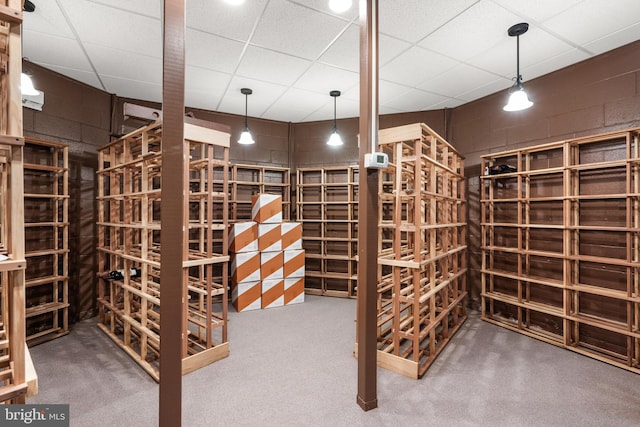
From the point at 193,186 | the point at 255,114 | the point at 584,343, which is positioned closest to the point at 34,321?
the point at 193,186

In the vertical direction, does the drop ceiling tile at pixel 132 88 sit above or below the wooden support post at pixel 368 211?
above

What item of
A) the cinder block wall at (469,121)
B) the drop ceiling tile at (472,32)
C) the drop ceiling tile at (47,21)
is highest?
the drop ceiling tile at (472,32)

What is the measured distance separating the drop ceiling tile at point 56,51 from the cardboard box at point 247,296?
2.94 metres

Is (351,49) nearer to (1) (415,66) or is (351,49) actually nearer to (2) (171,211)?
(1) (415,66)

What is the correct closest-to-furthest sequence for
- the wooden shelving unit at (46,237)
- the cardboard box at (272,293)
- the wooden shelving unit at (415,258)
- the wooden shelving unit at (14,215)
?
the wooden shelving unit at (14,215) < the wooden shelving unit at (415,258) < the wooden shelving unit at (46,237) < the cardboard box at (272,293)

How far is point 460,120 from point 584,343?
9.52ft

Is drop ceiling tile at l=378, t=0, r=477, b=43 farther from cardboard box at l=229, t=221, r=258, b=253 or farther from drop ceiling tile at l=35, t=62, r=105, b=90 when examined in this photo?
drop ceiling tile at l=35, t=62, r=105, b=90

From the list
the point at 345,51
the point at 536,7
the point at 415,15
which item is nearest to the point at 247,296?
the point at 345,51

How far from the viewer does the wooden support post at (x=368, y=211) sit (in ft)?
6.44

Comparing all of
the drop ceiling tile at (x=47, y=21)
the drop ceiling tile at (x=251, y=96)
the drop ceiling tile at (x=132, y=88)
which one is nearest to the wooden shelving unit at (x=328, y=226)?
the drop ceiling tile at (x=251, y=96)

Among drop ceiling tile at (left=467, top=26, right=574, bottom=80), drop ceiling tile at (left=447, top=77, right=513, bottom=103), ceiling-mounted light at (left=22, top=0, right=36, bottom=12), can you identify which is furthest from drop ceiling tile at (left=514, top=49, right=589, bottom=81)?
ceiling-mounted light at (left=22, top=0, right=36, bottom=12)

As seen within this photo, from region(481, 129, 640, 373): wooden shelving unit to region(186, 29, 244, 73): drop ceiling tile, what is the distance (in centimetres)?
304

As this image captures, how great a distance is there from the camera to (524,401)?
2.13 m

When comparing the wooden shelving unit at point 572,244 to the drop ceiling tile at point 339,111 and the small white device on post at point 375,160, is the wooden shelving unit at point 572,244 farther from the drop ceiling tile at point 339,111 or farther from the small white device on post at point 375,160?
the small white device on post at point 375,160
